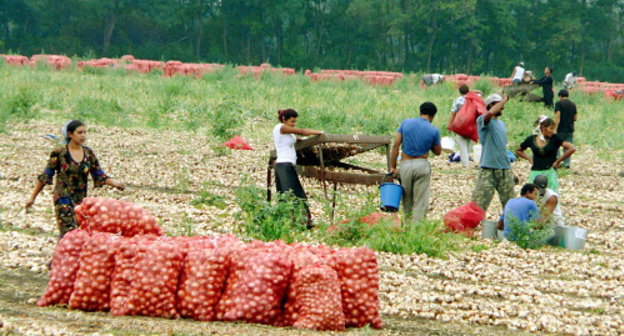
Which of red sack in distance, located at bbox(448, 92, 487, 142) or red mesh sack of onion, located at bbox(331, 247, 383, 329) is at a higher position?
red sack in distance, located at bbox(448, 92, 487, 142)

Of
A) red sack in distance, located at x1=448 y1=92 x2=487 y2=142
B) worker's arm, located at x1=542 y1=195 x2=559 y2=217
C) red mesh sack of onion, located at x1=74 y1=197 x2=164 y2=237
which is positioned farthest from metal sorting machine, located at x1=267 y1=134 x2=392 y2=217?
red sack in distance, located at x1=448 y1=92 x2=487 y2=142

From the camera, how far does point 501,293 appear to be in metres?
7.71

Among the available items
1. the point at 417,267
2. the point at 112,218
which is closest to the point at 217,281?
the point at 112,218

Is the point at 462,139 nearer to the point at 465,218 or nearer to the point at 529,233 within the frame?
the point at 465,218

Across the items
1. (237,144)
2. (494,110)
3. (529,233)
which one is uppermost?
(494,110)

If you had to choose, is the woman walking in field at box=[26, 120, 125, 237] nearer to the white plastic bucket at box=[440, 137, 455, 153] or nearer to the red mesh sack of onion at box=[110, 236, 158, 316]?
the red mesh sack of onion at box=[110, 236, 158, 316]

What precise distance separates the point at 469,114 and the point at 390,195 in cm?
588

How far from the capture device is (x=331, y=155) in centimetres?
1098

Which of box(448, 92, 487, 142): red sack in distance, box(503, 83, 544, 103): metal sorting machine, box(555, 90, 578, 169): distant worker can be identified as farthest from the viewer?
box(503, 83, 544, 103): metal sorting machine

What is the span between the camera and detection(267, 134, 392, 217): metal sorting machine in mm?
10055

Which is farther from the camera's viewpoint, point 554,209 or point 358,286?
point 554,209

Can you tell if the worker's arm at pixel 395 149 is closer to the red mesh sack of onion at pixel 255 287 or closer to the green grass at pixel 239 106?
Result: the red mesh sack of onion at pixel 255 287

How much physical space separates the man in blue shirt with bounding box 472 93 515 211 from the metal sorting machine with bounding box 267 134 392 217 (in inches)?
45.0

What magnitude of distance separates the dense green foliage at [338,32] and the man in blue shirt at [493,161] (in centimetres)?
5082
